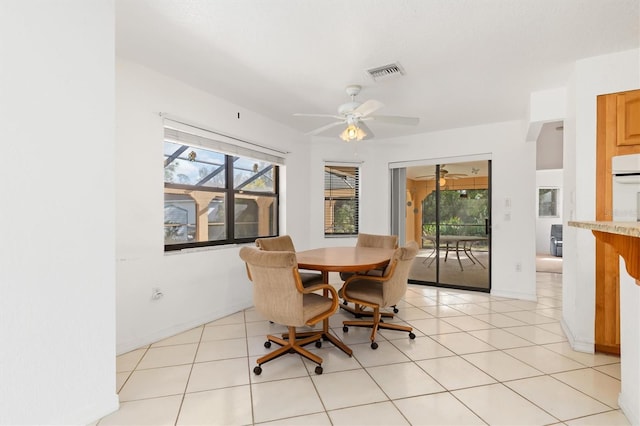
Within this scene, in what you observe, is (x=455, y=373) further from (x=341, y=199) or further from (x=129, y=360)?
(x=341, y=199)

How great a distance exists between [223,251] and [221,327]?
83 cm

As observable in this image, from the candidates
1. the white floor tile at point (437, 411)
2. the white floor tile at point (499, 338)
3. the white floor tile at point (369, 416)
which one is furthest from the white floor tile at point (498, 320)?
the white floor tile at point (369, 416)

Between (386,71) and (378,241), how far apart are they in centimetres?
197

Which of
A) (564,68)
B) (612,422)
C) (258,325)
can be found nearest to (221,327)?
(258,325)

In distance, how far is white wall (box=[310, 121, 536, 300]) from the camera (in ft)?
13.5

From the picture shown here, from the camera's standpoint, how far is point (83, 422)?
1.61 m

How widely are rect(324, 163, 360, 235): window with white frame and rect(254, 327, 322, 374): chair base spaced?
2566 mm

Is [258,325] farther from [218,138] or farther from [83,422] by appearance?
[218,138]

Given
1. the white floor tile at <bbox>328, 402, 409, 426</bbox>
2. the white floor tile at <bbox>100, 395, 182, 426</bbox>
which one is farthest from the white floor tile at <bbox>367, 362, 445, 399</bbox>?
the white floor tile at <bbox>100, 395, 182, 426</bbox>

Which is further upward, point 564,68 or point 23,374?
point 564,68

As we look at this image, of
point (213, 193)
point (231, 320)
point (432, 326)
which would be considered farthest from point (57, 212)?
point (432, 326)

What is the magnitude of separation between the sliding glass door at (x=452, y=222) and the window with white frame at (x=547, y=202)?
5016 millimetres

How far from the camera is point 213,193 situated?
3.50 meters

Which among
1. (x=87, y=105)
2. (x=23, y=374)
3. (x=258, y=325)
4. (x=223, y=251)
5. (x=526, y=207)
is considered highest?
(x=87, y=105)
